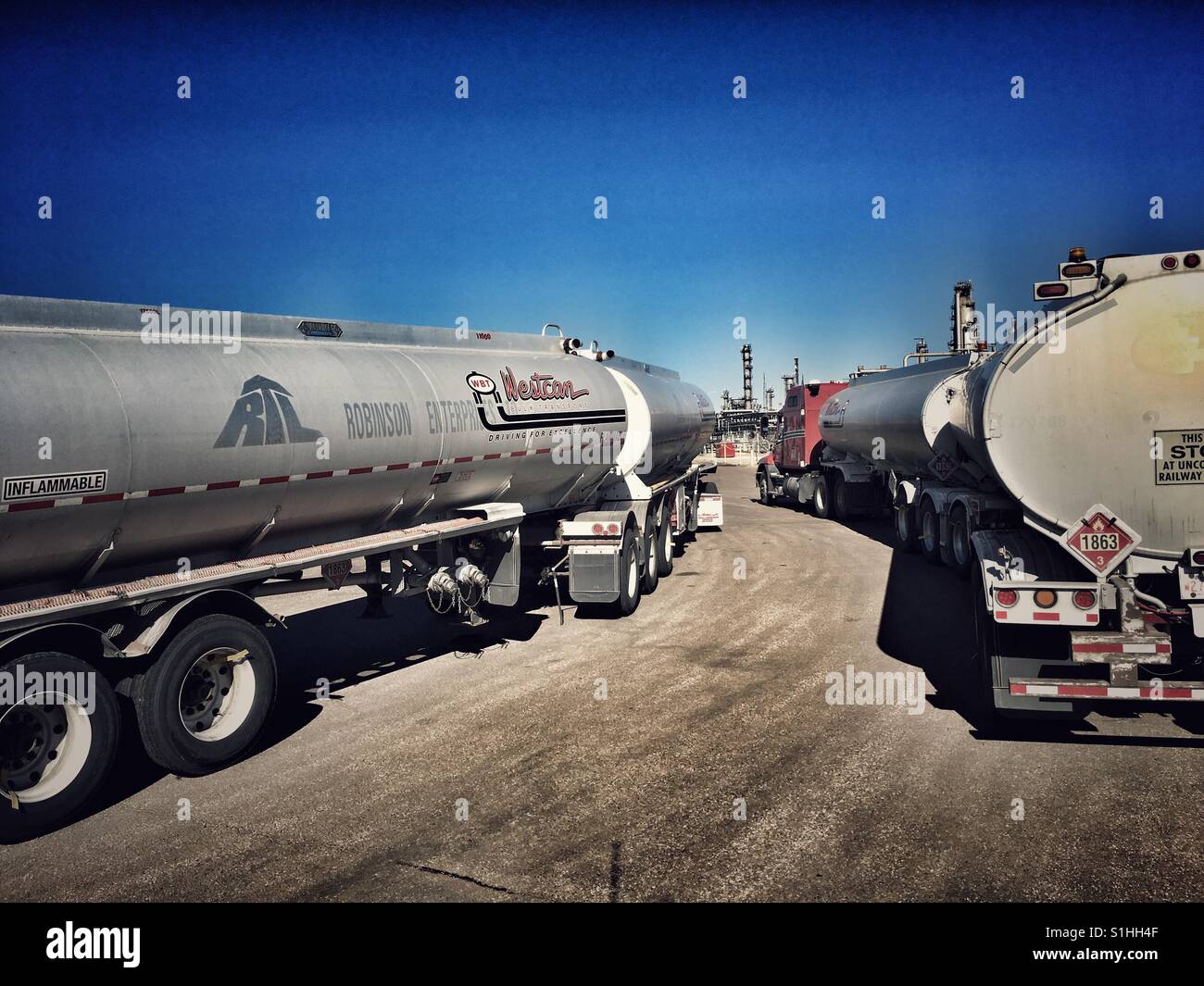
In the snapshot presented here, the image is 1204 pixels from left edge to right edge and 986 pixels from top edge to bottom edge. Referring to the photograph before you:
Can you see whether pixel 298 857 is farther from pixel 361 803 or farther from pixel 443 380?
pixel 443 380

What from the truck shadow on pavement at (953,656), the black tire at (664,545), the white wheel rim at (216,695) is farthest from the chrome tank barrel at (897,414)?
the white wheel rim at (216,695)

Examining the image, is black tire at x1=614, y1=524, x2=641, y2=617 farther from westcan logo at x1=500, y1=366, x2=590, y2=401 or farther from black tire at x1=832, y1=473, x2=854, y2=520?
black tire at x1=832, y1=473, x2=854, y2=520

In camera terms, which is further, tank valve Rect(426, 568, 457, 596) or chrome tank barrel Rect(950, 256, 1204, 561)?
tank valve Rect(426, 568, 457, 596)

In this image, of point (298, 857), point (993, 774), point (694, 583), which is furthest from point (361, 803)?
point (694, 583)

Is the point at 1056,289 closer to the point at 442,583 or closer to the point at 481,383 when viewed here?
the point at 481,383

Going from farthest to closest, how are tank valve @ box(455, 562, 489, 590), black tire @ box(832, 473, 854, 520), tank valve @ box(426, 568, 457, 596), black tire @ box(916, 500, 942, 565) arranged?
black tire @ box(832, 473, 854, 520) → black tire @ box(916, 500, 942, 565) → tank valve @ box(455, 562, 489, 590) → tank valve @ box(426, 568, 457, 596)

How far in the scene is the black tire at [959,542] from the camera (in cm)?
1451

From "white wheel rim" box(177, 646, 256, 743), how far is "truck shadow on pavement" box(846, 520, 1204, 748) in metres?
6.41

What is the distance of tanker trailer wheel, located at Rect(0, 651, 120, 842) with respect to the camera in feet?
19.9

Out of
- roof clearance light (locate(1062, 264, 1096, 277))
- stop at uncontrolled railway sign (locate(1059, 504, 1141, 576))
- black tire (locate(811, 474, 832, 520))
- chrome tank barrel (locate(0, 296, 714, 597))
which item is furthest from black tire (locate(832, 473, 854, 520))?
roof clearance light (locate(1062, 264, 1096, 277))

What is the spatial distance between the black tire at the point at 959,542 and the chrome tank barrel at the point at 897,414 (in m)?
1.01

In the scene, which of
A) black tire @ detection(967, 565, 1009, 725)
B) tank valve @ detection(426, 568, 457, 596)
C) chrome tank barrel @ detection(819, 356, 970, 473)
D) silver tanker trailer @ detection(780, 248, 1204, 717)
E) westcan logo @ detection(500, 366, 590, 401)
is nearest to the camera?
silver tanker trailer @ detection(780, 248, 1204, 717)

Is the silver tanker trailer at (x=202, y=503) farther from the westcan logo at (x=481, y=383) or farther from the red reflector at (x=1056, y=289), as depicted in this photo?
the red reflector at (x=1056, y=289)
